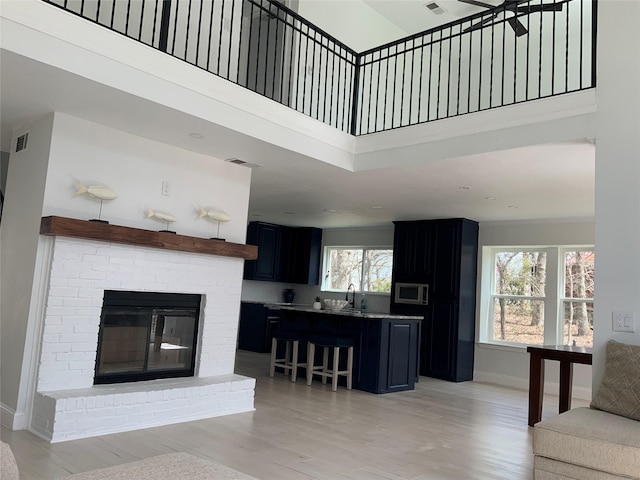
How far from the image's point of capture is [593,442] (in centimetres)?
271

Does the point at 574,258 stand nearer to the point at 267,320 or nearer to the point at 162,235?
the point at 267,320

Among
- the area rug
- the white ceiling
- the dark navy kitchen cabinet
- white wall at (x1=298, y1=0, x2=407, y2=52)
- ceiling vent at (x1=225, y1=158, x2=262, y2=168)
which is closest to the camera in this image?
the area rug

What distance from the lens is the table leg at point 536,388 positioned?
5071 millimetres

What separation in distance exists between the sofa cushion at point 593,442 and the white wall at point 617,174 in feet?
2.09

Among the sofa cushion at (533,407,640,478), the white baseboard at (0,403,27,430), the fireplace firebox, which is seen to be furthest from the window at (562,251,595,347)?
the white baseboard at (0,403,27,430)

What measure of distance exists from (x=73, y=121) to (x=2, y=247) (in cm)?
136

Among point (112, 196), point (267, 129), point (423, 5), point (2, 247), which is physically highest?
point (423, 5)

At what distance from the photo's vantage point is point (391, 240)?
9.14 metres

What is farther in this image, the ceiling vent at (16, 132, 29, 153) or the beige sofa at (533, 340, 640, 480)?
the ceiling vent at (16, 132, 29, 153)

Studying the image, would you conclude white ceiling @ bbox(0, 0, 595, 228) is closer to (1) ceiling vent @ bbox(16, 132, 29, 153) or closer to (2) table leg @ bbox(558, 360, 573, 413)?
(1) ceiling vent @ bbox(16, 132, 29, 153)

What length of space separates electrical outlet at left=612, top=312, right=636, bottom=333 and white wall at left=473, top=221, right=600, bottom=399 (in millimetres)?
3939

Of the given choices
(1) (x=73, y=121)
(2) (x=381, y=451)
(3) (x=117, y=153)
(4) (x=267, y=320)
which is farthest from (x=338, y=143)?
(4) (x=267, y=320)

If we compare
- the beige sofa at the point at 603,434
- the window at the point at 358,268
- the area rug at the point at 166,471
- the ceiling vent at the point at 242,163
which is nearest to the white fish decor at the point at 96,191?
the ceiling vent at the point at 242,163

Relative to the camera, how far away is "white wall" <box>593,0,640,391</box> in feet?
11.1
